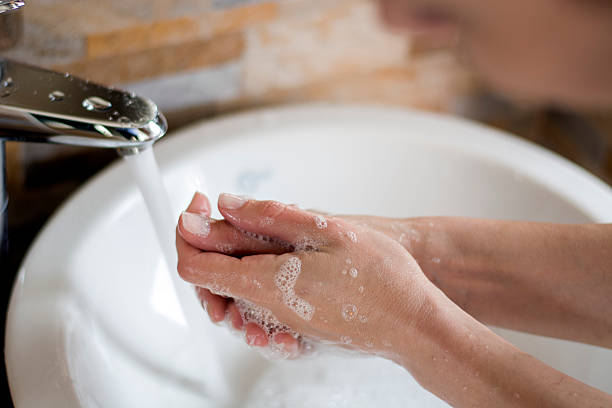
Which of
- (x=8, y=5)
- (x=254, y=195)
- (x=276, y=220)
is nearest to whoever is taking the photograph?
(x=8, y=5)

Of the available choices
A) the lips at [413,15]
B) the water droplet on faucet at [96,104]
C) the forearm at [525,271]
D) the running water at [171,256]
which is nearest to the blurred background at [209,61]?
the lips at [413,15]

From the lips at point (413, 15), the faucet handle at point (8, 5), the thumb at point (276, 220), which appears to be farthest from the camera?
the lips at point (413, 15)

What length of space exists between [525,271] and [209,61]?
1.95 feet

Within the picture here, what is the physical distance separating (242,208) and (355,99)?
0.66 metres

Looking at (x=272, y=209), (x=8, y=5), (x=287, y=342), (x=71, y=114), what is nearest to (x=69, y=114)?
(x=71, y=114)

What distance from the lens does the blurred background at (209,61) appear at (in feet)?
3.03

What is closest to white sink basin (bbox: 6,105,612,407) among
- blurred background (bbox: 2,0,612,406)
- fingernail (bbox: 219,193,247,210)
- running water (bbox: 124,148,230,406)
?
running water (bbox: 124,148,230,406)

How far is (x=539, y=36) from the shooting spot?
2.33 feet

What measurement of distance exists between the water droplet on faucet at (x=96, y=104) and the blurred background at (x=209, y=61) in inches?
12.3

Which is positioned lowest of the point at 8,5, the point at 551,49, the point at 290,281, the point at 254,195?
the point at 254,195

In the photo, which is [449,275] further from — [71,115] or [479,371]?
[71,115]

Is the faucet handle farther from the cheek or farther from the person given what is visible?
the cheek

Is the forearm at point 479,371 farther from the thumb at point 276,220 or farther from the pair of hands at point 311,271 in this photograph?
the thumb at point 276,220

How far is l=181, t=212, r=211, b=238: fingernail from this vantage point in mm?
690
